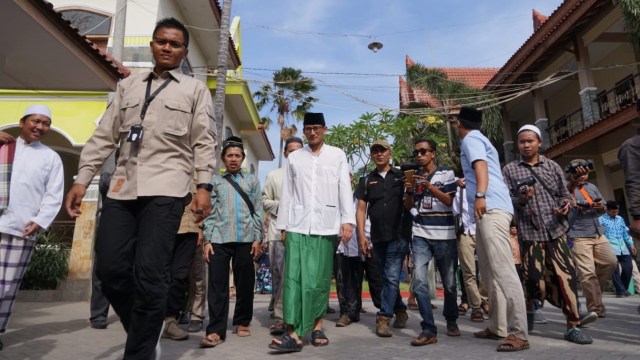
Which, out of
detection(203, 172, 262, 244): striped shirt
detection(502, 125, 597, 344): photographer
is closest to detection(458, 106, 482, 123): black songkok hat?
detection(502, 125, 597, 344): photographer

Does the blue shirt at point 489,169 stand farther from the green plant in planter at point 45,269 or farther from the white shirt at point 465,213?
the green plant in planter at point 45,269

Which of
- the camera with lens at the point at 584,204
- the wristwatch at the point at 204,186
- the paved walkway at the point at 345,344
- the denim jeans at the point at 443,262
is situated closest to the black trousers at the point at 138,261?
the wristwatch at the point at 204,186

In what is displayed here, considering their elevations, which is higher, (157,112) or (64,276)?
(157,112)

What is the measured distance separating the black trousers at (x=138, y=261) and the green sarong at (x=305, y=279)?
56.7 inches

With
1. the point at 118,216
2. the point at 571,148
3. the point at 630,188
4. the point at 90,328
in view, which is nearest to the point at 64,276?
the point at 90,328

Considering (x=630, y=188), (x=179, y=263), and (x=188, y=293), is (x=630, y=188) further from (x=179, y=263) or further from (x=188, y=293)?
(x=188, y=293)

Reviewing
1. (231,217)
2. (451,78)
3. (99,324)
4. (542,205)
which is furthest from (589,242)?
(451,78)

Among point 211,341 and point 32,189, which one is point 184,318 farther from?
point 32,189

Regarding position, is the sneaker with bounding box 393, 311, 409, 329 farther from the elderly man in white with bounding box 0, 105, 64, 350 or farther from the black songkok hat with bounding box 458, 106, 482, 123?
the elderly man in white with bounding box 0, 105, 64, 350

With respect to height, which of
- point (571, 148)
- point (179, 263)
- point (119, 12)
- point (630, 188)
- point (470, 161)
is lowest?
point (179, 263)

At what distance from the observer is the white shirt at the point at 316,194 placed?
4.15 meters

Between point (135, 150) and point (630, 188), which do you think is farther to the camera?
point (630, 188)

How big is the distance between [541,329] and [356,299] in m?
2.09

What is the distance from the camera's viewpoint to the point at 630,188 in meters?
3.70
